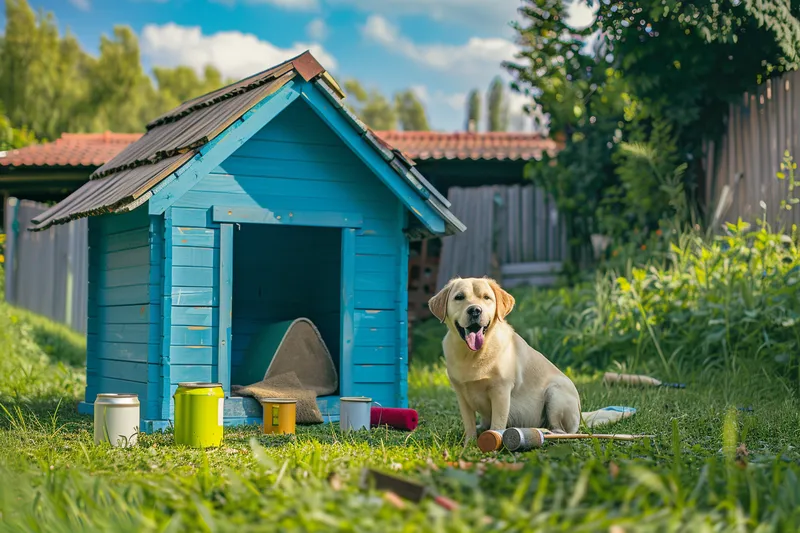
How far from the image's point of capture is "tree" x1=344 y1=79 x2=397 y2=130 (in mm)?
51594

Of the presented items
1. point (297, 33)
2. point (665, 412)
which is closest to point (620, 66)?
point (665, 412)

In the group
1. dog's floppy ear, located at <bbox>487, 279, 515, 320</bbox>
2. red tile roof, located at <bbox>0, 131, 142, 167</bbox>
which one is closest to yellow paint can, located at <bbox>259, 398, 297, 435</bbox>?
dog's floppy ear, located at <bbox>487, 279, 515, 320</bbox>

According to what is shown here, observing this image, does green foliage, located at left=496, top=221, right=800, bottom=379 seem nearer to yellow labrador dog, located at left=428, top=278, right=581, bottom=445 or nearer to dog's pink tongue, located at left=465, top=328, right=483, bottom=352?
yellow labrador dog, located at left=428, top=278, right=581, bottom=445

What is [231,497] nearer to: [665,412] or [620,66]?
[665,412]

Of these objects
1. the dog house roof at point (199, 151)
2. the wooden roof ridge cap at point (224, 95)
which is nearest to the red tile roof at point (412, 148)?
the wooden roof ridge cap at point (224, 95)

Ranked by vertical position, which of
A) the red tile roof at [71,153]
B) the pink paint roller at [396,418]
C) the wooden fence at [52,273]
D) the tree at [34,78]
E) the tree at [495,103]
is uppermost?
the tree at [495,103]

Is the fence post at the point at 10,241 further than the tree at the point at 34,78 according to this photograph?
No

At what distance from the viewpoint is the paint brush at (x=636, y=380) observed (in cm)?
781

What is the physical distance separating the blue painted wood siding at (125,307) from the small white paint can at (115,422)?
97cm

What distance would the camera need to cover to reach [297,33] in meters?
53.5

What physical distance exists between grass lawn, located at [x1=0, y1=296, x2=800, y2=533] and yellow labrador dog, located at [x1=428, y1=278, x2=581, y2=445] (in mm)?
308

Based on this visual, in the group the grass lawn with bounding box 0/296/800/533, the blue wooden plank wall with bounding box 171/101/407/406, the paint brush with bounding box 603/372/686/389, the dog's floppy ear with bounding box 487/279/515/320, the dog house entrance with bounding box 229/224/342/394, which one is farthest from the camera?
the dog house entrance with bounding box 229/224/342/394

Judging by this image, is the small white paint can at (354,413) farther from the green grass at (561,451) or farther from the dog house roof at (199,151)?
the dog house roof at (199,151)

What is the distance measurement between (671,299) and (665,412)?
2.83m
